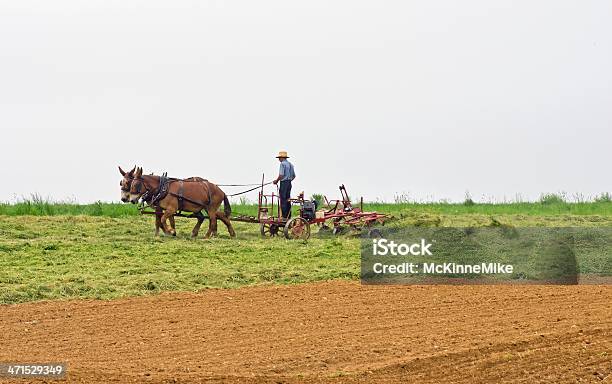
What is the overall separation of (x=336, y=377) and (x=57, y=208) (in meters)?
17.8

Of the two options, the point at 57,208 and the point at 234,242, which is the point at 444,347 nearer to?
the point at 234,242

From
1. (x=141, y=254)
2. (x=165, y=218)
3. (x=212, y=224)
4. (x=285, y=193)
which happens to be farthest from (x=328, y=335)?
(x=212, y=224)

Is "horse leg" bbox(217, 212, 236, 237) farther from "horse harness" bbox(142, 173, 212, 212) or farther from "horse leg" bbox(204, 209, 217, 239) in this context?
"horse harness" bbox(142, 173, 212, 212)

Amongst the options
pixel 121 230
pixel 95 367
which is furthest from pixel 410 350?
pixel 121 230

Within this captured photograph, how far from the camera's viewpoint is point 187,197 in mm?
21766

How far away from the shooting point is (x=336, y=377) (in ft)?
30.4

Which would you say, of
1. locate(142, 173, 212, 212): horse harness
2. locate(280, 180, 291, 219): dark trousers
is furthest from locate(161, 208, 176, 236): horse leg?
locate(280, 180, 291, 219): dark trousers

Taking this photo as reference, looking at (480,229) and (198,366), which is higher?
(480,229)

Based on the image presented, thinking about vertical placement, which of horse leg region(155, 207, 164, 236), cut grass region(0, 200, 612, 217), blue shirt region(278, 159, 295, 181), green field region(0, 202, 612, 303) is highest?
blue shirt region(278, 159, 295, 181)

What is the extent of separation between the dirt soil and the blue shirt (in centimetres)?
704

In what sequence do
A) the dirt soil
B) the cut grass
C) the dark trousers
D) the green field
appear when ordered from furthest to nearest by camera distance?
1. the cut grass
2. the dark trousers
3. the green field
4. the dirt soil

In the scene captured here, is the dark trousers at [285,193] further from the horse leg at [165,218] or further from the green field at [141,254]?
the horse leg at [165,218]

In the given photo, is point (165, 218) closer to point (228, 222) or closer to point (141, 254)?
point (228, 222)

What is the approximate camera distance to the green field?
15.2m
